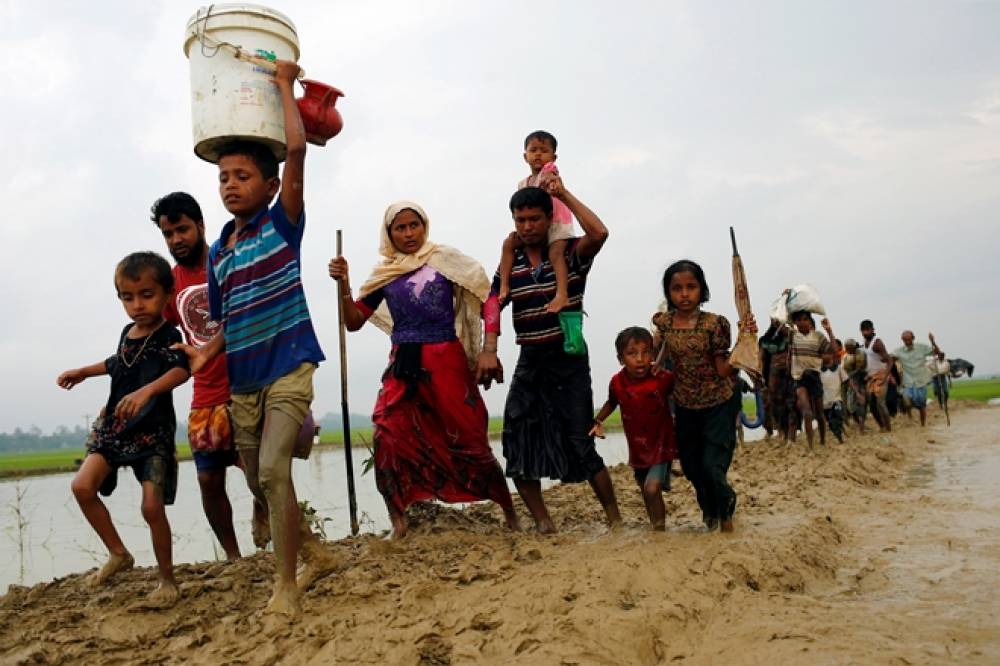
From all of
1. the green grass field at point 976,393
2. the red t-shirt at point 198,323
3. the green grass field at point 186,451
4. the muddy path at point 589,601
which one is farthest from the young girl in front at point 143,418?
the green grass field at point 976,393

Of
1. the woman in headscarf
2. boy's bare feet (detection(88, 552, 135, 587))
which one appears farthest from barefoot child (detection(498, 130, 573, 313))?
boy's bare feet (detection(88, 552, 135, 587))

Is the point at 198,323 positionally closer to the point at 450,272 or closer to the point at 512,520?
the point at 450,272

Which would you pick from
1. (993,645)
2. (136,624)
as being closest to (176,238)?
(136,624)

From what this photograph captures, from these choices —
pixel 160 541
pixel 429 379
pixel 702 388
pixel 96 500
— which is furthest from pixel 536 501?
pixel 96 500

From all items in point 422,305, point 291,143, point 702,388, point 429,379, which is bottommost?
point 702,388

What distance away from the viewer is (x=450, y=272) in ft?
15.0

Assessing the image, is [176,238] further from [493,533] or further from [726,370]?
[726,370]

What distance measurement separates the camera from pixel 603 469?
4434 mm

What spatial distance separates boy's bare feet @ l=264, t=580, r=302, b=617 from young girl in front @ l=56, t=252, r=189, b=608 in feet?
2.30

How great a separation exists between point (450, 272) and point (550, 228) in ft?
2.04

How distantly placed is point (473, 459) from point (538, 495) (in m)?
0.42

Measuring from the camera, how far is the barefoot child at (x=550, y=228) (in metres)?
4.40

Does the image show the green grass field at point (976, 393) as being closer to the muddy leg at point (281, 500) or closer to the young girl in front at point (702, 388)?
the young girl in front at point (702, 388)

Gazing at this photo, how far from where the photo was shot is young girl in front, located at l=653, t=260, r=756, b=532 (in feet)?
13.6
